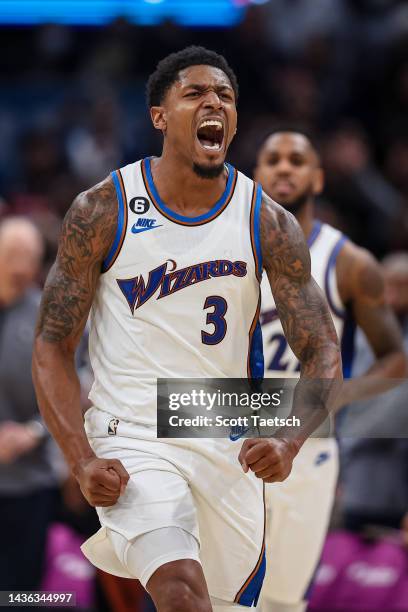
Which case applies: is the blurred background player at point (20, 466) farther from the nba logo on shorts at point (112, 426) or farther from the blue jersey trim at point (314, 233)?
the nba logo on shorts at point (112, 426)

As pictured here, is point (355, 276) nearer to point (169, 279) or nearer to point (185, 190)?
point (185, 190)

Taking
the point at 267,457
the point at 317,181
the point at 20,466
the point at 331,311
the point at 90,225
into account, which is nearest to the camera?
the point at 267,457

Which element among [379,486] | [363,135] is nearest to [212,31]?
[363,135]

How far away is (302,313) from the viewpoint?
13.4 feet

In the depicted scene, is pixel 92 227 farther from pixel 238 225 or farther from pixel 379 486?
pixel 379 486

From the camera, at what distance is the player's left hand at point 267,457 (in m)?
3.63

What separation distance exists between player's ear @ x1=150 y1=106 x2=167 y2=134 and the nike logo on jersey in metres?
0.36

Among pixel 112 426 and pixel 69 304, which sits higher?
pixel 69 304

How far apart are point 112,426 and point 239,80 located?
6243 mm

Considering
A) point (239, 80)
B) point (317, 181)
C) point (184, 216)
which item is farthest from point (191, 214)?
point (239, 80)

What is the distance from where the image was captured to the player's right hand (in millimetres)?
3744

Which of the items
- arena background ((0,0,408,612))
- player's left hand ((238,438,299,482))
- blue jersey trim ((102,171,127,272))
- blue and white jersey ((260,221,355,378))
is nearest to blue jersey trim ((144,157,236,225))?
blue jersey trim ((102,171,127,272))

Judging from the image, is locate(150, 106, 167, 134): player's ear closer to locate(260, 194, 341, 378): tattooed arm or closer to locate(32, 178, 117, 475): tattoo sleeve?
locate(32, 178, 117, 475): tattoo sleeve

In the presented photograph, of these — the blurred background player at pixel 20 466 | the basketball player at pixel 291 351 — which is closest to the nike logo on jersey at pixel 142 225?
the basketball player at pixel 291 351
